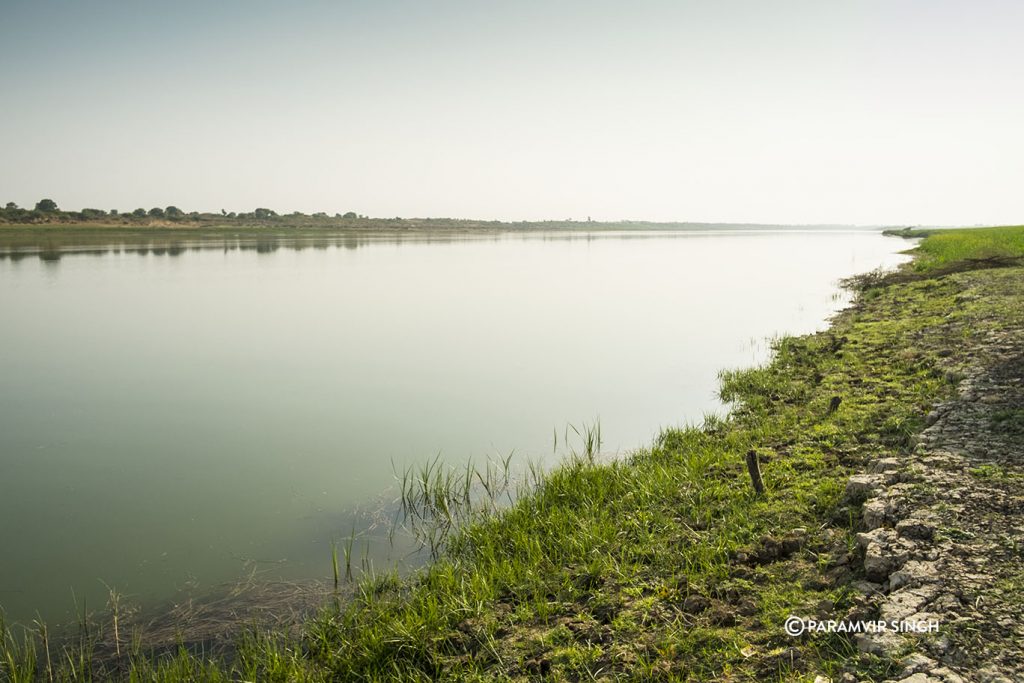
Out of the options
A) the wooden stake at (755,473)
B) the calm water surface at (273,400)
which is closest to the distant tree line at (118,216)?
the calm water surface at (273,400)

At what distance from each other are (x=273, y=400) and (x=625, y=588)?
8.82 m

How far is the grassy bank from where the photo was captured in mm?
4043

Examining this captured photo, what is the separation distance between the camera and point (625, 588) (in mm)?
4809

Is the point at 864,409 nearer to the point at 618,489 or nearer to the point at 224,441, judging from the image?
the point at 618,489

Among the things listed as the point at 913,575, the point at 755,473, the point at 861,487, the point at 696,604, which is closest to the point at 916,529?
the point at 913,575

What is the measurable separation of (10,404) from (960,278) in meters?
27.4

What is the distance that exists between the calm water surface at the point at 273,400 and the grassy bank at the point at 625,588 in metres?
1.39

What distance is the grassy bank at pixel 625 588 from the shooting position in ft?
13.3

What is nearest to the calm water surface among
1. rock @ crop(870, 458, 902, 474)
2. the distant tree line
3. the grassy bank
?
the grassy bank

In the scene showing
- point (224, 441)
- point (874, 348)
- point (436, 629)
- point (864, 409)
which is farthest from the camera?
point (874, 348)

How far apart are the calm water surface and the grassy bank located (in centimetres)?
139

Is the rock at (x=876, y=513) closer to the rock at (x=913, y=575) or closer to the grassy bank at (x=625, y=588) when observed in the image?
the grassy bank at (x=625, y=588)

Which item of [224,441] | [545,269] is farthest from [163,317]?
[545,269]

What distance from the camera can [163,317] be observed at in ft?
67.0
